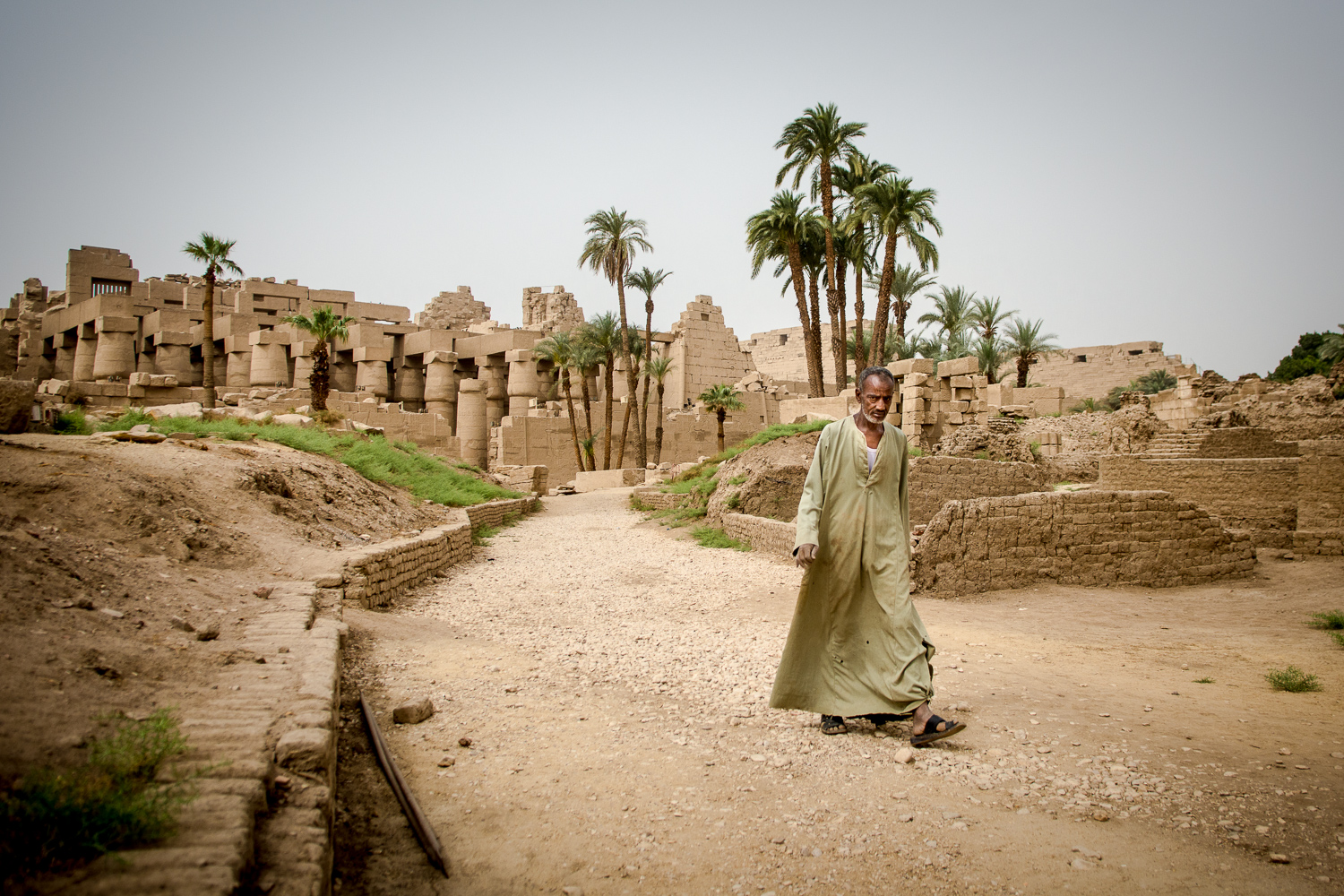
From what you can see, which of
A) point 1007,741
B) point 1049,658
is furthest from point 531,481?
point 1007,741

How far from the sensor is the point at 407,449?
1886 cm

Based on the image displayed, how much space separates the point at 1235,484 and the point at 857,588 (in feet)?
36.6

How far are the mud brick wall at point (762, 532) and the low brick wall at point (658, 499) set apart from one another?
4374 mm

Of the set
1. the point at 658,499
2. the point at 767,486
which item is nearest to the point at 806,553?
the point at 767,486

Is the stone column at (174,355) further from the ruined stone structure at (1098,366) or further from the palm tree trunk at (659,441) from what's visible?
the ruined stone structure at (1098,366)

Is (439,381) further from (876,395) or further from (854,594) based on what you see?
(854,594)

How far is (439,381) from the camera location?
30.3 meters

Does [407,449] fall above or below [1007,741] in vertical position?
above

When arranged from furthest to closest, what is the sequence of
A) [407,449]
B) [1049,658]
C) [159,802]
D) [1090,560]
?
[407,449]
[1090,560]
[1049,658]
[159,802]

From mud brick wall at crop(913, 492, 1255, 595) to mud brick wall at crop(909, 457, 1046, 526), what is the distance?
3.31m

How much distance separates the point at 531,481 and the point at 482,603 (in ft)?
55.7

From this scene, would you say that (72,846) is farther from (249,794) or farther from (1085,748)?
(1085,748)

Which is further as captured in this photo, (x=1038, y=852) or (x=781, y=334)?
(x=781, y=334)

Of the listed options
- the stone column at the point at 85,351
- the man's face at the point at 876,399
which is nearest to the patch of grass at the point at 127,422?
the man's face at the point at 876,399
